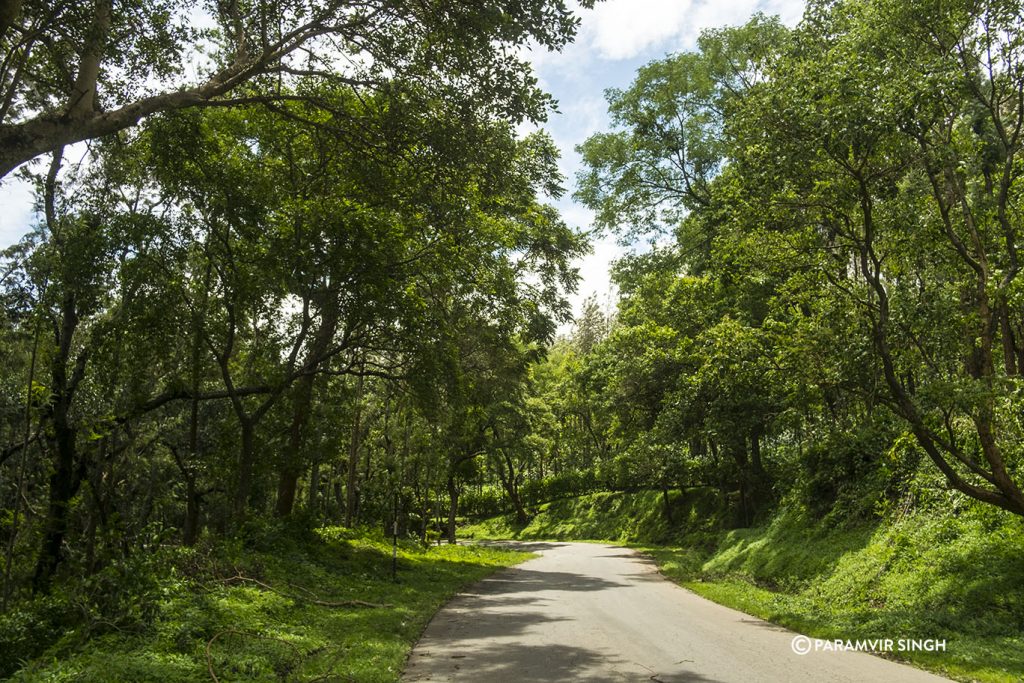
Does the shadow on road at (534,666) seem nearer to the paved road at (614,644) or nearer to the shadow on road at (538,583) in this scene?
the paved road at (614,644)

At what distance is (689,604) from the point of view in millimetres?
14312

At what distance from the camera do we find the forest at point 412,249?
966 centimetres

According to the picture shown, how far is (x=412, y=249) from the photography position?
14.4 meters

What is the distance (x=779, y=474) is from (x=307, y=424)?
1576 centimetres

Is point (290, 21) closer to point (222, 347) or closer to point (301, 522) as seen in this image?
point (222, 347)

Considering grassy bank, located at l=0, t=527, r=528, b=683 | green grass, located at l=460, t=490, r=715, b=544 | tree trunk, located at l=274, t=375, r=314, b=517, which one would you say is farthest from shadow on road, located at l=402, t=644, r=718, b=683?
green grass, located at l=460, t=490, r=715, b=544

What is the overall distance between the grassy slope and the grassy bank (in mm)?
6883

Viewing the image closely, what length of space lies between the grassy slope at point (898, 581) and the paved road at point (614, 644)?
2.86 feet

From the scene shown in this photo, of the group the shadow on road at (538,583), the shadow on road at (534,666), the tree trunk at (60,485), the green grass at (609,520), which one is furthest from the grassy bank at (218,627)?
the green grass at (609,520)

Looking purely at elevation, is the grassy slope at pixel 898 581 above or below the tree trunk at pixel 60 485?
below

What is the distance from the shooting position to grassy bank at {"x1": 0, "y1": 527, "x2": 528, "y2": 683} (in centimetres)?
733

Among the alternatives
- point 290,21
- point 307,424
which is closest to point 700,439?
point 307,424

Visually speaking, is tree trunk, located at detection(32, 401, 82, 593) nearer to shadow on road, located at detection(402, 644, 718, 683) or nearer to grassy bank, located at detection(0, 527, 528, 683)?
grassy bank, located at detection(0, 527, 528, 683)

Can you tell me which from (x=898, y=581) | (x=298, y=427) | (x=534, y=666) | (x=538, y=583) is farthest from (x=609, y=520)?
(x=534, y=666)
